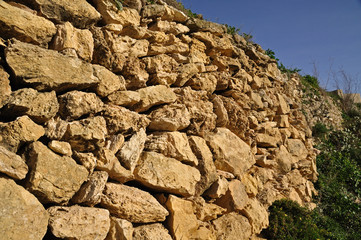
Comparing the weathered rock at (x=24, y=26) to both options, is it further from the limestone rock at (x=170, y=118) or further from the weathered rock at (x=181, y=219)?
the weathered rock at (x=181, y=219)

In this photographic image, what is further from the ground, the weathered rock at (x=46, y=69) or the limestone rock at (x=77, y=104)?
the weathered rock at (x=46, y=69)

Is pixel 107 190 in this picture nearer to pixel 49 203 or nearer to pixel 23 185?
pixel 49 203

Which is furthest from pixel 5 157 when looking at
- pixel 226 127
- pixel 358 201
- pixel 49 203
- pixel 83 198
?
pixel 358 201

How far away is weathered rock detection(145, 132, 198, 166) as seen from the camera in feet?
11.5

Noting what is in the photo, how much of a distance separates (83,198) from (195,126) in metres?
1.95

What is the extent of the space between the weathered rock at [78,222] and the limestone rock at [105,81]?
1283 millimetres

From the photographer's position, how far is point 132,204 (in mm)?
2965

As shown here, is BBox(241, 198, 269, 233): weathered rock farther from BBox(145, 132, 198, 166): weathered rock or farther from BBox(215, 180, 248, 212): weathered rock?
BBox(145, 132, 198, 166): weathered rock

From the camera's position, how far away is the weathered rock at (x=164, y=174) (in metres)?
3.23

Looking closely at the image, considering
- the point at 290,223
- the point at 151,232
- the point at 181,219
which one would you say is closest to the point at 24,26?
the point at 151,232

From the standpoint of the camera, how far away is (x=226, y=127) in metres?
4.89

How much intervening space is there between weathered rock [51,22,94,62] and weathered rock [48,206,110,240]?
164 centimetres

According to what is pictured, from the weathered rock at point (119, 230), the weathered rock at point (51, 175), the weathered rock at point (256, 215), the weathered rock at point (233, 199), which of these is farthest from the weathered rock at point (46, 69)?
the weathered rock at point (256, 215)

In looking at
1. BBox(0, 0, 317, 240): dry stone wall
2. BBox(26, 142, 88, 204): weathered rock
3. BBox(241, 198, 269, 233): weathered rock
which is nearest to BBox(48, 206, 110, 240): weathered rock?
BBox(0, 0, 317, 240): dry stone wall
